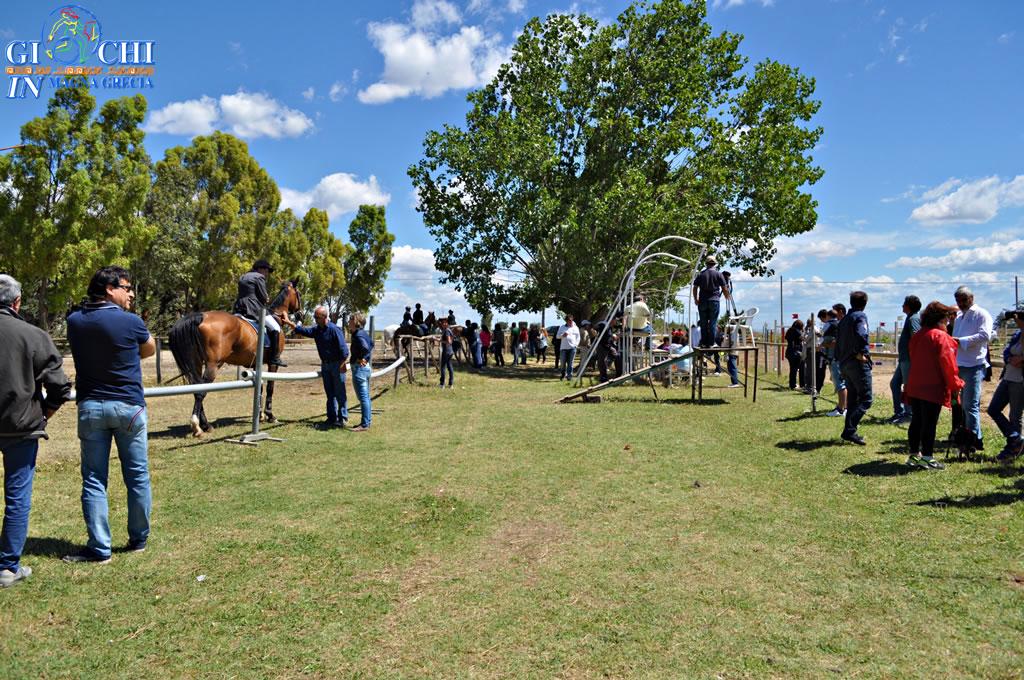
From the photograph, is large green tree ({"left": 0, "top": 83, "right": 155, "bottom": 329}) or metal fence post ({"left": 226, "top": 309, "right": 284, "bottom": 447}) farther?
large green tree ({"left": 0, "top": 83, "right": 155, "bottom": 329})

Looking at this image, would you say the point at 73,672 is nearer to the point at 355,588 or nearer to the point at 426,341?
the point at 355,588

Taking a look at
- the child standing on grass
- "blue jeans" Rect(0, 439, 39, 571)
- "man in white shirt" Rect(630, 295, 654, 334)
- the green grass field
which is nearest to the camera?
the green grass field

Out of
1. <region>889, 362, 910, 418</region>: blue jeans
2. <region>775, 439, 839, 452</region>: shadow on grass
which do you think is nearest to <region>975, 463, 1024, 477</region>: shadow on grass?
<region>775, 439, 839, 452</region>: shadow on grass

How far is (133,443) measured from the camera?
4.88m

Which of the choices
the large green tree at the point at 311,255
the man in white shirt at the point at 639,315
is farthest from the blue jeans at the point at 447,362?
the large green tree at the point at 311,255

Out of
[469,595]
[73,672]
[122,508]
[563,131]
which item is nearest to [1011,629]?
[469,595]

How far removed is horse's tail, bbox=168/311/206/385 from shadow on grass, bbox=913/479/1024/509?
30.4 feet

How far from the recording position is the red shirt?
7.06 metres

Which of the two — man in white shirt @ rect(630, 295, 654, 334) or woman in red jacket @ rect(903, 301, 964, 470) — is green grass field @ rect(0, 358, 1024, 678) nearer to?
woman in red jacket @ rect(903, 301, 964, 470)

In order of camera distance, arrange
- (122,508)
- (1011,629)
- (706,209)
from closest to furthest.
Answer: (1011,629) < (122,508) < (706,209)

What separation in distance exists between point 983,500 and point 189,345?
9.86m

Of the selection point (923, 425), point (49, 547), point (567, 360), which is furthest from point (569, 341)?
point (49, 547)

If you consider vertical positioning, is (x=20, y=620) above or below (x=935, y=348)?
below

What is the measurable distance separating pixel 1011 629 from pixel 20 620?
18.3 feet
